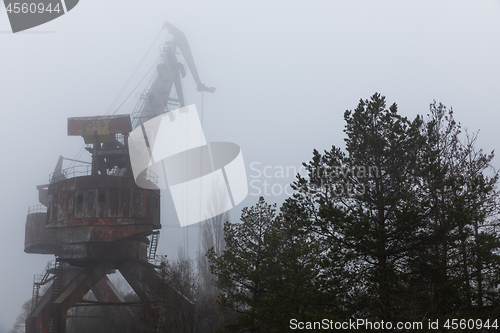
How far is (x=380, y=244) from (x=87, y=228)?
1971 centimetres

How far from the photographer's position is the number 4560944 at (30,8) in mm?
30828

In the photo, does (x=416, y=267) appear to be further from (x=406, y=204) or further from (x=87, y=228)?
(x=87, y=228)

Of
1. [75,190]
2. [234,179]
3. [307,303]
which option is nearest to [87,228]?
[75,190]

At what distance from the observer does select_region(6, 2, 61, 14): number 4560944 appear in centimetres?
3083

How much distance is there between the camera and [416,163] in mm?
13312
